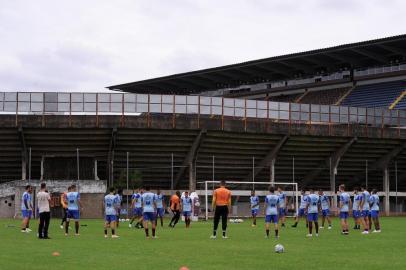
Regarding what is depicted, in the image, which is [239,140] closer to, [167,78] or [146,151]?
[146,151]

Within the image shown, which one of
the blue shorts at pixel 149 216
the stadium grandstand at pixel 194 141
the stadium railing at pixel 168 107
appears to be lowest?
the blue shorts at pixel 149 216

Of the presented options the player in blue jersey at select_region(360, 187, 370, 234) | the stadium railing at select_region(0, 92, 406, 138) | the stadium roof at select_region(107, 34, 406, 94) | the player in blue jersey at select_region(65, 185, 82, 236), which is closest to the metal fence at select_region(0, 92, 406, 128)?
the stadium railing at select_region(0, 92, 406, 138)

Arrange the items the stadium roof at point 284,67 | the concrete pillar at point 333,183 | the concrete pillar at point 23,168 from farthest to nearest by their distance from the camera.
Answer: the stadium roof at point 284,67 → the concrete pillar at point 333,183 → the concrete pillar at point 23,168

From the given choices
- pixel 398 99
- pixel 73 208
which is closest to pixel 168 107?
pixel 73 208

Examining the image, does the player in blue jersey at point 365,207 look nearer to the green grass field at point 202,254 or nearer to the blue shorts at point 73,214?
the green grass field at point 202,254

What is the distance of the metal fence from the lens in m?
49.1

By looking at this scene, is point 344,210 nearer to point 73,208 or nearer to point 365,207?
point 365,207

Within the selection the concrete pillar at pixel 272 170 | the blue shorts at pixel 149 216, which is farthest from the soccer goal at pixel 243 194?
the blue shorts at pixel 149 216

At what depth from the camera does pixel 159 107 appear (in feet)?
166

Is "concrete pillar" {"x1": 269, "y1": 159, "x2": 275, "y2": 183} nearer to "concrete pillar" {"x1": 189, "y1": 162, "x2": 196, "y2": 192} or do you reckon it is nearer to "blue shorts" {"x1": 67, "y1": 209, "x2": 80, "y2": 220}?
"concrete pillar" {"x1": 189, "y1": 162, "x2": 196, "y2": 192}

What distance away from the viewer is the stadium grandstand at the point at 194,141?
4947cm

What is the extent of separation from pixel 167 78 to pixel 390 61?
27152 millimetres

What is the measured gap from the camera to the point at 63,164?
53.0 meters

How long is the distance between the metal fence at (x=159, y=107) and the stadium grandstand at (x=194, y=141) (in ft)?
0.21
